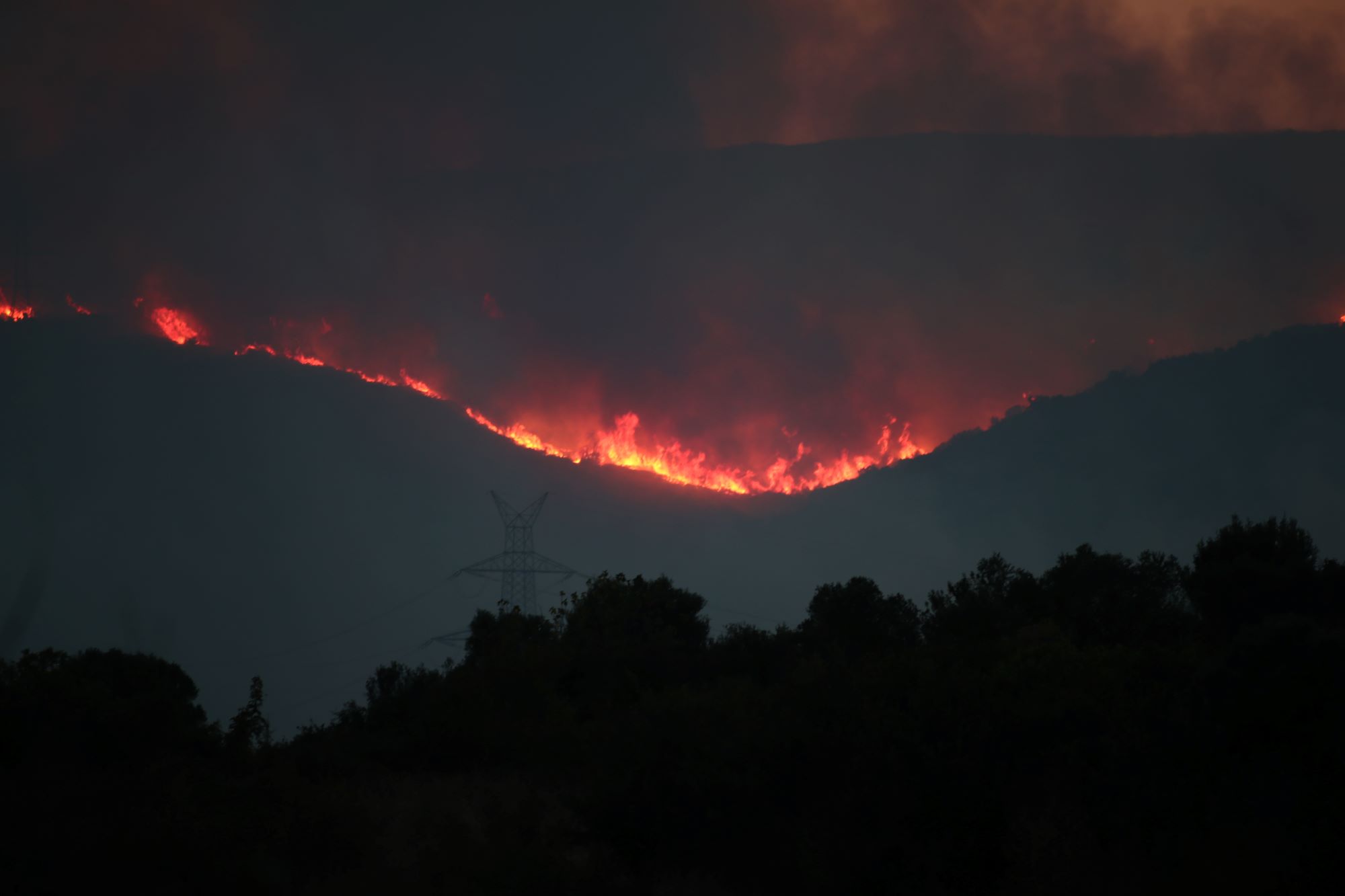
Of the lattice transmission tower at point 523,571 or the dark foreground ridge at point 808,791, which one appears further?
the lattice transmission tower at point 523,571

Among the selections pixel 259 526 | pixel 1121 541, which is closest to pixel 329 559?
pixel 259 526

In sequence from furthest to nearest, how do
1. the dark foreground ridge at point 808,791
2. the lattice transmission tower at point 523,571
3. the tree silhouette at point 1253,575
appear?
the lattice transmission tower at point 523,571
the tree silhouette at point 1253,575
the dark foreground ridge at point 808,791

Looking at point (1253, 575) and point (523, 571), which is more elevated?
point (523, 571)

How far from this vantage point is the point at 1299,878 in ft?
35.3

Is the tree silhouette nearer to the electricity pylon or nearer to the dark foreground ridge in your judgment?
the dark foreground ridge

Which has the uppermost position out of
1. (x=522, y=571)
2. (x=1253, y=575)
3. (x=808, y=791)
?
(x=522, y=571)

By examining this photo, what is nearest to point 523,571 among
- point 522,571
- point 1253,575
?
point 522,571

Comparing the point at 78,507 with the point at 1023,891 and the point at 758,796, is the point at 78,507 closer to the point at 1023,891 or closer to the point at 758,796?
the point at 758,796

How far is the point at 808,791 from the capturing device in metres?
15.8

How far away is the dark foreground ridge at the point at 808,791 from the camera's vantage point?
478 inches

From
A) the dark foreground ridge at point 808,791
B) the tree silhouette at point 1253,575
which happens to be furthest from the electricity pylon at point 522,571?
the dark foreground ridge at point 808,791

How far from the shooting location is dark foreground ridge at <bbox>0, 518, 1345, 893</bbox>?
1214cm

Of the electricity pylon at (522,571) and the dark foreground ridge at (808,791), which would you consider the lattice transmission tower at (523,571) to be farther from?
the dark foreground ridge at (808,791)

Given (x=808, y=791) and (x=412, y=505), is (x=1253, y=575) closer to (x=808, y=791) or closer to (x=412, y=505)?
(x=808, y=791)
